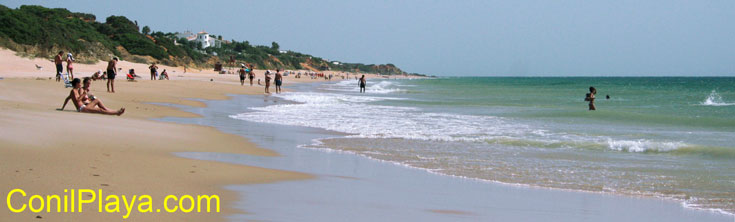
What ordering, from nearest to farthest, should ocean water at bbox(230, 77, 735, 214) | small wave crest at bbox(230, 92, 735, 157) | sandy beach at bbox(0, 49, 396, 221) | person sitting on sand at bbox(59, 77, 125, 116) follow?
sandy beach at bbox(0, 49, 396, 221)
ocean water at bbox(230, 77, 735, 214)
small wave crest at bbox(230, 92, 735, 157)
person sitting on sand at bbox(59, 77, 125, 116)

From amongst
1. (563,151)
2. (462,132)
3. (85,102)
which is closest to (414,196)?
(563,151)

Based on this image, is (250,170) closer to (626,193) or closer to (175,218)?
(175,218)

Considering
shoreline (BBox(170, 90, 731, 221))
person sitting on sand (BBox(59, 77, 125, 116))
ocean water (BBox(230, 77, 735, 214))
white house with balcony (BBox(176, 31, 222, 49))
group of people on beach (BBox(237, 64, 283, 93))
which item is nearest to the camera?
shoreline (BBox(170, 90, 731, 221))

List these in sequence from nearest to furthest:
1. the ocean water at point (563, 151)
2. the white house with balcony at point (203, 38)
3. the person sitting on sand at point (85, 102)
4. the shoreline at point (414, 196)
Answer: the shoreline at point (414, 196) → the ocean water at point (563, 151) → the person sitting on sand at point (85, 102) → the white house with balcony at point (203, 38)

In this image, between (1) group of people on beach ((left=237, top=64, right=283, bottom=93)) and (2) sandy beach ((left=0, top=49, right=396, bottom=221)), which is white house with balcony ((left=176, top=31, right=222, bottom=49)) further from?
(2) sandy beach ((left=0, top=49, right=396, bottom=221))

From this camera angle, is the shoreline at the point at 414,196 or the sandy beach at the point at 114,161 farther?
the shoreline at the point at 414,196

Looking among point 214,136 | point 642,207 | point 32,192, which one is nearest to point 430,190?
point 642,207

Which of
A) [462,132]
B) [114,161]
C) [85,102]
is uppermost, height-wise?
[85,102]

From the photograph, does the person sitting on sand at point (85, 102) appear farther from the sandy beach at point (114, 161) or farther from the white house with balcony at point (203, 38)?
the white house with balcony at point (203, 38)

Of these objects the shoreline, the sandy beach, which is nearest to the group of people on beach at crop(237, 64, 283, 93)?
the sandy beach

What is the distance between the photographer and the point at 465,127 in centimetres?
1411

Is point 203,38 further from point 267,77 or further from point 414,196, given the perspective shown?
point 414,196

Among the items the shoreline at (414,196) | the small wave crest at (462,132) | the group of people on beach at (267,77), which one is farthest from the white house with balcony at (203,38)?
the shoreline at (414,196)

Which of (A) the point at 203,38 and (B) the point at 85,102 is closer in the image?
(B) the point at 85,102
